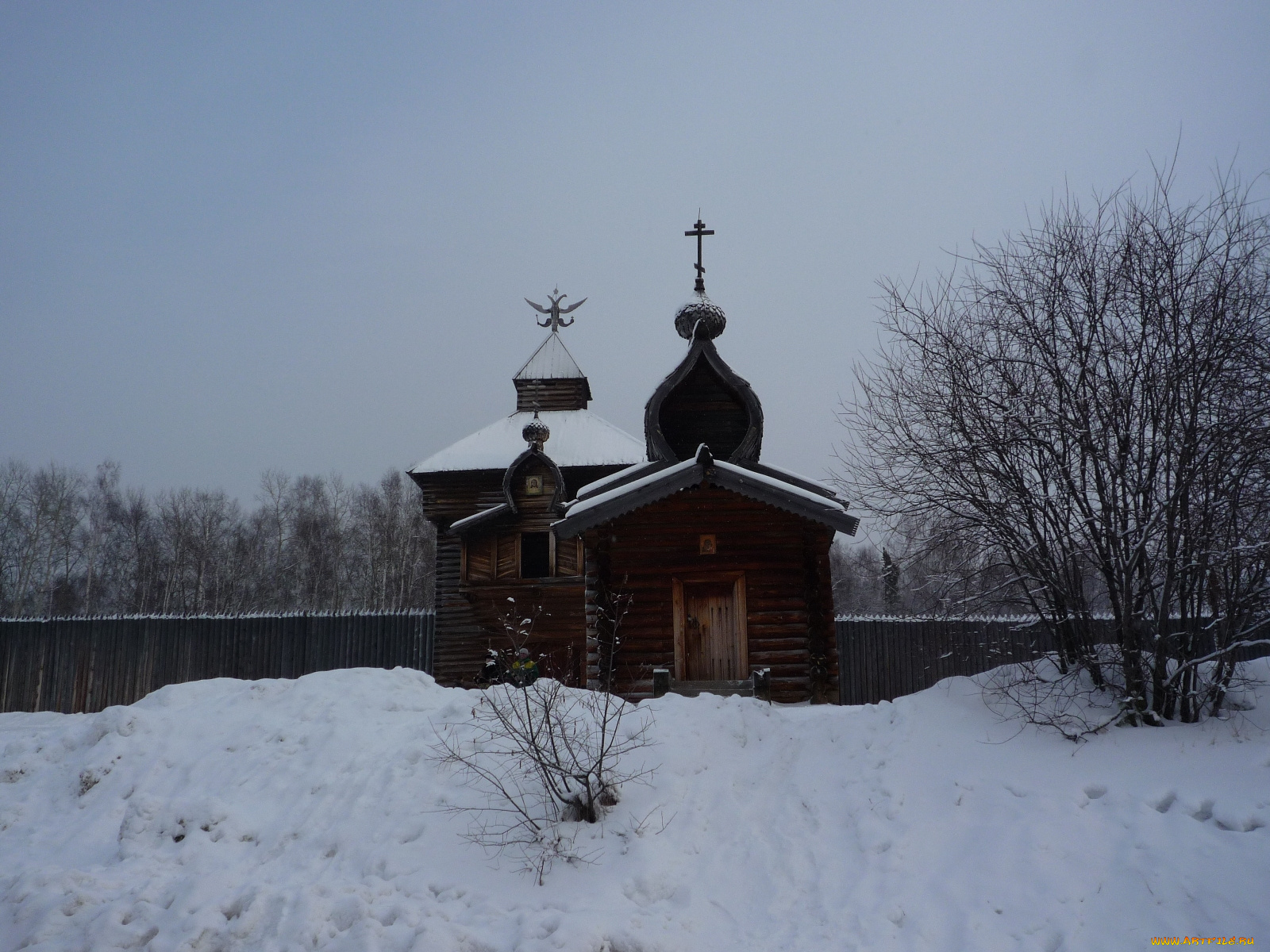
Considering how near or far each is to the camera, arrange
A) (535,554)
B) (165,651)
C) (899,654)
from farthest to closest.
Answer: (535,554)
(165,651)
(899,654)

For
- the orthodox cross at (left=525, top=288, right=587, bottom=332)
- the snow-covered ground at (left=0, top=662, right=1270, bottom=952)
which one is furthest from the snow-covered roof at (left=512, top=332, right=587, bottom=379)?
the snow-covered ground at (left=0, top=662, right=1270, bottom=952)

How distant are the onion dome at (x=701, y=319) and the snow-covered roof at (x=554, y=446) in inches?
294

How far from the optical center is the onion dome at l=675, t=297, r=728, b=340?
1335 centimetres

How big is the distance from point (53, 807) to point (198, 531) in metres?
41.3

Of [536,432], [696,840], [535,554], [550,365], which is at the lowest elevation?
[696,840]

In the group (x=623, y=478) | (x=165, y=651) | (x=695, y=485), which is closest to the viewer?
(x=695, y=485)

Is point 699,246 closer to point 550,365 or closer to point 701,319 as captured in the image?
point 701,319

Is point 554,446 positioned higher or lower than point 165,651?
higher

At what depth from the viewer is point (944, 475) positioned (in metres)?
6.93

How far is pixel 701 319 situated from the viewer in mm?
13359

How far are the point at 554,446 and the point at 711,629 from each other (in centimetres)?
1164

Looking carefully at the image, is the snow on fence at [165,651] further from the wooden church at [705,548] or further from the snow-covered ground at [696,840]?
the snow-covered ground at [696,840]

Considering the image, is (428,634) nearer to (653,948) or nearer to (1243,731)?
(653,948)

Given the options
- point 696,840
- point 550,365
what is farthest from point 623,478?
point 550,365
